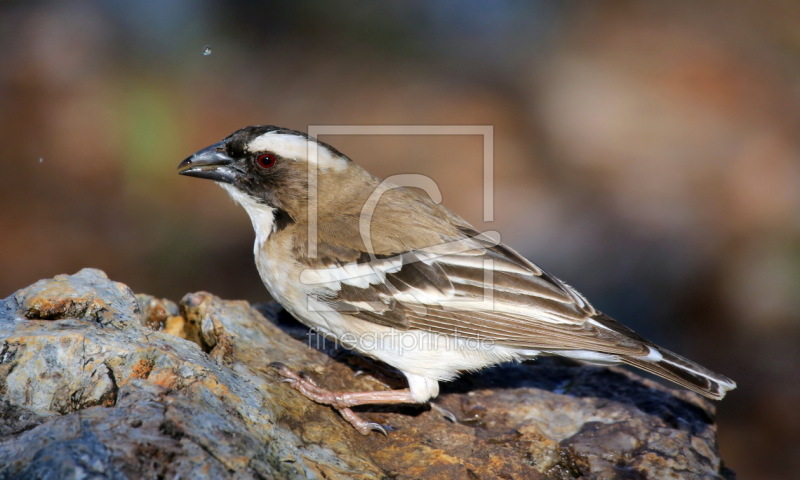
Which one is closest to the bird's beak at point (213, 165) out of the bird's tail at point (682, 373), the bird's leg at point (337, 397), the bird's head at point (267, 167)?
the bird's head at point (267, 167)

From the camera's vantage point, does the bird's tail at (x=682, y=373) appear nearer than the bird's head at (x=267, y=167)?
Yes

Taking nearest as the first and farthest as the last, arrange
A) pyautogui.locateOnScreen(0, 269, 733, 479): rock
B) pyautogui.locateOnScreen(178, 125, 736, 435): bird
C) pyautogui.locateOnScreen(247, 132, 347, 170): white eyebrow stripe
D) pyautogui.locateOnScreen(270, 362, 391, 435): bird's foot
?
pyautogui.locateOnScreen(0, 269, 733, 479): rock, pyautogui.locateOnScreen(270, 362, 391, 435): bird's foot, pyautogui.locateOnScreen(178, 125, 736, 435): bird, pyautogui.locateOnScreen(247, 132, 347, 170): white eyebrow stripe

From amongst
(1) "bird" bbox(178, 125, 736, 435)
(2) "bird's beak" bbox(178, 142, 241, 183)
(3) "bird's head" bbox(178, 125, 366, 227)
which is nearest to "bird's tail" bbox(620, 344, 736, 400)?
(1) "bird" bbox(178, 125, 736, 435)

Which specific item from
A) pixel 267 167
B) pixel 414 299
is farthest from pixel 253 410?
pixel 267 167

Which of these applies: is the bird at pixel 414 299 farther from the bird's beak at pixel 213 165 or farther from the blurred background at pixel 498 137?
the blurred background at pixel 498 137

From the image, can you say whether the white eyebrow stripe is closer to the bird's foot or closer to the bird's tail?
the bird's foot

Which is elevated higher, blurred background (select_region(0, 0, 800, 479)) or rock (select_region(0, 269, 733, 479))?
blurred background (select_region(0, 0, 800, 479))
